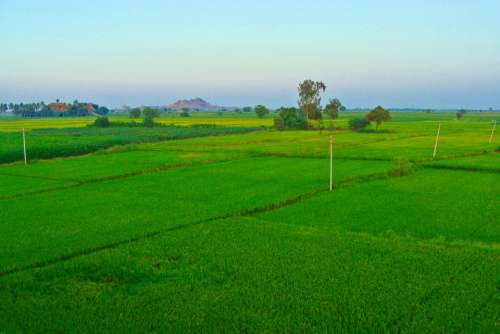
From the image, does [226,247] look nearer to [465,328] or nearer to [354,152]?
[465,328]

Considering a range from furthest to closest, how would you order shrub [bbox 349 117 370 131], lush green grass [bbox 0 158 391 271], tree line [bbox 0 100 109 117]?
tree line [bbox 0 100 109 117], shrub [bbox 349 117 370 131], lush green grass [bbox 0 158 391 271]

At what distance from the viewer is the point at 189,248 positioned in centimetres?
947

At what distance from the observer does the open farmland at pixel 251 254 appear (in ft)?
20.7

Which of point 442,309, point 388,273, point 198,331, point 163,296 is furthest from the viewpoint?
point 388,273

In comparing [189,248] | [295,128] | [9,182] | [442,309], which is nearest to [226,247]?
[189,248]

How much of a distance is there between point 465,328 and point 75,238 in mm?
7374

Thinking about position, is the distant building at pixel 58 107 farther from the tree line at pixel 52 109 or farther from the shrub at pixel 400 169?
the shrub at pixel 400 169

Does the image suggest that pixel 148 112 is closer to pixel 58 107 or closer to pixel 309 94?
pixel 309 94

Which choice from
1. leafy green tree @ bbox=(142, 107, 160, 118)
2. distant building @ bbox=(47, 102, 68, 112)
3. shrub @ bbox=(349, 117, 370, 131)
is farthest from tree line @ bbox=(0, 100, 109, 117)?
shrub @ bbox=(349, 117, 370, 131)

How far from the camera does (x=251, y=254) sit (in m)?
9.00

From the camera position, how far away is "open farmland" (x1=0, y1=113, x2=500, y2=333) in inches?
249

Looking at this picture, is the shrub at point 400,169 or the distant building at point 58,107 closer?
the shrub at point 400,169

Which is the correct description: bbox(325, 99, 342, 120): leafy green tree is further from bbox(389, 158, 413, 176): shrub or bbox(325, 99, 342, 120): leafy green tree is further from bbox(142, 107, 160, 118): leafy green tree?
bbox(389, 158, 413, 176): shrub

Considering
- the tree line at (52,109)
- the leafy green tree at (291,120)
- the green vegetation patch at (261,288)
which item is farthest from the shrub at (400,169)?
the tree line at (52,109)
